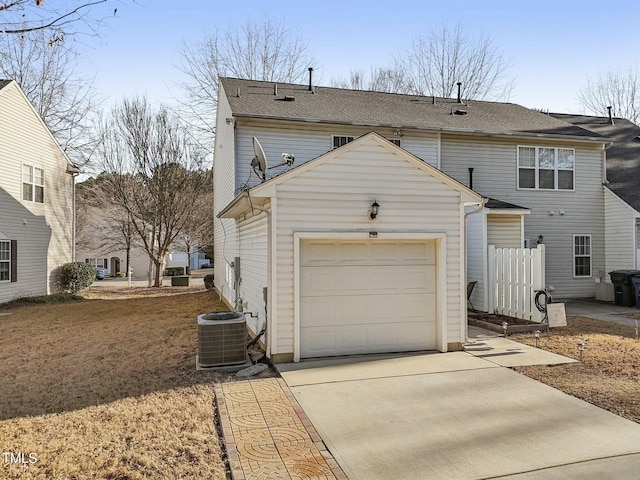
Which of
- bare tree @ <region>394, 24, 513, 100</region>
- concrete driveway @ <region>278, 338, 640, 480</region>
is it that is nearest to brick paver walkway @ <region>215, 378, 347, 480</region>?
concrete driveway @ <region>278, 338, 640, 480</region>

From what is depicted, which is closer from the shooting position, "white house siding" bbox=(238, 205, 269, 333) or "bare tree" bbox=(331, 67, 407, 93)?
"white house siding" bbox=(238, 205, 269, 333)

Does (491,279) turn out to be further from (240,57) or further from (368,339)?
(240,57)

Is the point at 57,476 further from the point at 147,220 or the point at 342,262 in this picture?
the point at 147,220

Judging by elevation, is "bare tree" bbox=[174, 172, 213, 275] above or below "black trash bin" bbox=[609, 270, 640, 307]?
above

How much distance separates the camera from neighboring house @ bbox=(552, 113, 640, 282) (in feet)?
47.4

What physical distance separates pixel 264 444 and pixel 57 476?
170cm

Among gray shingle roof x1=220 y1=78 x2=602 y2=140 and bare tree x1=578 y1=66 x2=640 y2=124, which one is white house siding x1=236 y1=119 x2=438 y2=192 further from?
bare tree x1=578 y1=66 x2=640 y2=124

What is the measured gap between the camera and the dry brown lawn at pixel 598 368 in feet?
17.3

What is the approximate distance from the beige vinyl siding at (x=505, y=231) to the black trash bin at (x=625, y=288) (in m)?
3.61

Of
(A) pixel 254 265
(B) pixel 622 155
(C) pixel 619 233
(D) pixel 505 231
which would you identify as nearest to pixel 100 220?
(A) pixel 254 265

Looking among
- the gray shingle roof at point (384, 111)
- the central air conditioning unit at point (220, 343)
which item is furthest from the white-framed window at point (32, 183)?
the central air conditioning unit at point (220, 343)

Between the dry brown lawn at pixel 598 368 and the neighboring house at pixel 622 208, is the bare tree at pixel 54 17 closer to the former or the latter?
the dry brown lawn at pixel 598 368

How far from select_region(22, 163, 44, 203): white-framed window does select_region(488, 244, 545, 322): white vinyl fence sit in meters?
16.6

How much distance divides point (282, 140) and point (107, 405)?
8.82 meters
